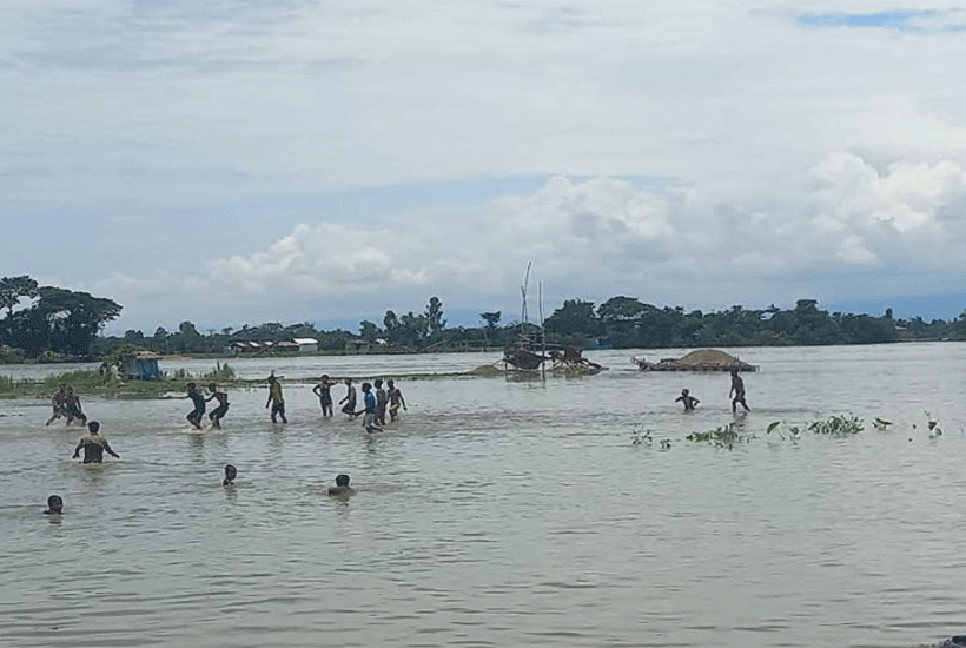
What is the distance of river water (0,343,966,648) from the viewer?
12.6 meters

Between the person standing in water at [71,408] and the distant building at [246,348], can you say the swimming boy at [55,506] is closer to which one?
the person standing in water at [71,408]

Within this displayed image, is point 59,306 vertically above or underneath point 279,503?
above

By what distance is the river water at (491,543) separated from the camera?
41.3 ft

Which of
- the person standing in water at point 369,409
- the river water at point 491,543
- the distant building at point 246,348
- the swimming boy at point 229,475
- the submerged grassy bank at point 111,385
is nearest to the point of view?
the river water at point 491,543

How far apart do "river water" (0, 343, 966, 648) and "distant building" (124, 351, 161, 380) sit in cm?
3509

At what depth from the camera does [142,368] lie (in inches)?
2719

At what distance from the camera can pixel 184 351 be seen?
543 ft

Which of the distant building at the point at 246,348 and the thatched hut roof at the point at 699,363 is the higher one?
the distant building at the point at 246,348

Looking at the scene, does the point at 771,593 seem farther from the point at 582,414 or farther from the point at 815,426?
the point at 582,414

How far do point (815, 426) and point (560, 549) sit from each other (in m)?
18.4

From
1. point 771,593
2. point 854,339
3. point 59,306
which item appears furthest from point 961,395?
point 854,339

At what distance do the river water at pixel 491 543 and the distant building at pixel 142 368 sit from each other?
115 ft

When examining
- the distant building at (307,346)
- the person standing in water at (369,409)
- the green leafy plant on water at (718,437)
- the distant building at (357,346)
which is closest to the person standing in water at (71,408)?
the person standing in water at (369,409)

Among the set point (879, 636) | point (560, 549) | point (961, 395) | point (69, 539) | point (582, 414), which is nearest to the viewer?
point (879, 636)
